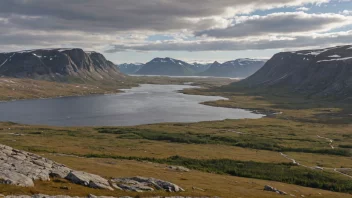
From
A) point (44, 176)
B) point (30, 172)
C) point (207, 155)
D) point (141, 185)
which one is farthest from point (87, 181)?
point (207, 155)

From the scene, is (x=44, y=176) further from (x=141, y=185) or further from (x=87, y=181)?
(x=141, y=185)

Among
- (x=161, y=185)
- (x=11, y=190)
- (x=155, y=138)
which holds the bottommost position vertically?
(x=155, y=138)

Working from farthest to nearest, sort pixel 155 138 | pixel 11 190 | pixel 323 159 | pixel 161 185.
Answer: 1. pixel 155 138
2. pixel 323 159
3. pixel 161 185
4. pixel 11 190

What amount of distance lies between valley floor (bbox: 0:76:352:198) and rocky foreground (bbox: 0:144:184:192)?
203 centimetres

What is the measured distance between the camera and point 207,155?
5044 inches

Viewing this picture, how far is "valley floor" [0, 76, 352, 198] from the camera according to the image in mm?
73188

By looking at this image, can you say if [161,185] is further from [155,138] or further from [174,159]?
[155,138]

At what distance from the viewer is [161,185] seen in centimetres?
5691

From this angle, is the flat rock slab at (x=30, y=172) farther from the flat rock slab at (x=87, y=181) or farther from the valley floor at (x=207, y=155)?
the valley floor at (x=207, y=155)

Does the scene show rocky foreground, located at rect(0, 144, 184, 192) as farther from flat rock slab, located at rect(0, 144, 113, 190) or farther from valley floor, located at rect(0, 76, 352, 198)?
valley floor, located at rect(0, 76, 352, 198)

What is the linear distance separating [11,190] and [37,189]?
3400 millimetres

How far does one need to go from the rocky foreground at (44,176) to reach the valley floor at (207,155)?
2034 millimetres

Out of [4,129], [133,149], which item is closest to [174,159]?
[133,149]

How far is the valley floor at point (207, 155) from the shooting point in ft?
240
